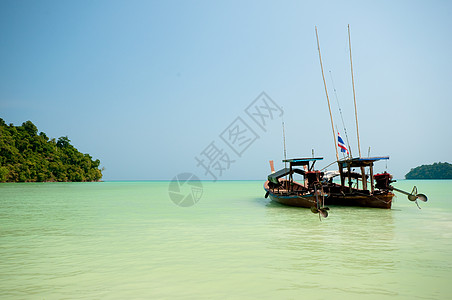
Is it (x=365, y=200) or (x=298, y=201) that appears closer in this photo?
(x=365, y=200)

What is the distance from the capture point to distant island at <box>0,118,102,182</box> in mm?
73375

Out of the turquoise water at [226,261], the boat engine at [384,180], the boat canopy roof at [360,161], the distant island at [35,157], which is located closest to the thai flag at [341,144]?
the boat canopy roof at [360,161]

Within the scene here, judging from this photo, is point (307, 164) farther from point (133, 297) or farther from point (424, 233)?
point (133, 297)

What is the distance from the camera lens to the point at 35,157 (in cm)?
8112

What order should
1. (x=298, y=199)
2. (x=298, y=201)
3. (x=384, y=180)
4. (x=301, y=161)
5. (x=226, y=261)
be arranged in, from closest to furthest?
(x=226, y=261) < (x=384, y=180) < (x=298, y=199) < (x=298, y=201) < (x=301, y=161)

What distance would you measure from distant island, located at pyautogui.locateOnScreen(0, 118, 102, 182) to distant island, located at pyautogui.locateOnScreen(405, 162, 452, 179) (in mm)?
134162

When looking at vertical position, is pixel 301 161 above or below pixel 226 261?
above

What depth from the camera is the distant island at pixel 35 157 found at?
241 feet

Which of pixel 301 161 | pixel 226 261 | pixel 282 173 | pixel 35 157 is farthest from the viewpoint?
pixel 35 157

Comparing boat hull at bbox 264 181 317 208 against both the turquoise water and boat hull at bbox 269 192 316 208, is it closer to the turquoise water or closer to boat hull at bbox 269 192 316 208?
boat hull at bbox 269 192 316 208

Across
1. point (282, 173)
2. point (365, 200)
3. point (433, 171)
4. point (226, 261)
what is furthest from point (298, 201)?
point (433, 171)

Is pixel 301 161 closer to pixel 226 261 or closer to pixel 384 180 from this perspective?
pixel 384 180

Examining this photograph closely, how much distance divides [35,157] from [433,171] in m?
144

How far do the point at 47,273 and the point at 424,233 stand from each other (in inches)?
489
